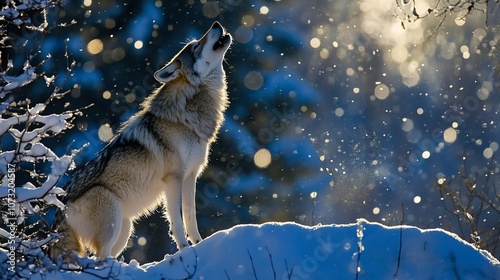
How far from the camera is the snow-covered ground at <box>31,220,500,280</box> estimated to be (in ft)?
14.9

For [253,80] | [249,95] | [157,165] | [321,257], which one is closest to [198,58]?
[157,165]

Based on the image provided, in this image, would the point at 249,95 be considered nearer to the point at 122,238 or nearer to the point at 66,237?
the point at 122,238

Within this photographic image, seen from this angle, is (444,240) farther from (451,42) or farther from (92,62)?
(451,42)

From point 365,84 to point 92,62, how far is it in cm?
1427

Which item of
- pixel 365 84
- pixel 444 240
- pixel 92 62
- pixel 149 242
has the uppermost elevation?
pixel 444 240

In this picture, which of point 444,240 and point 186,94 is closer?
point 444,240

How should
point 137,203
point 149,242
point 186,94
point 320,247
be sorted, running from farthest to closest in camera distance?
point 149,242, point 186,94, point 137,203, point 320,247

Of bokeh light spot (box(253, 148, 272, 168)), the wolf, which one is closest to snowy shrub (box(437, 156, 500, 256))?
the wolf

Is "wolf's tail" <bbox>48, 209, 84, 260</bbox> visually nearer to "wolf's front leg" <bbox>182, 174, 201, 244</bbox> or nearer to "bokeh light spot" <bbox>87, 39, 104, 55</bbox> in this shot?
"wolf's front leg" <bbox>182, 174, 201, 244</bbox>

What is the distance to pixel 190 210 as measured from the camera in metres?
7.00

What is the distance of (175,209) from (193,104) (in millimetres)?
1359

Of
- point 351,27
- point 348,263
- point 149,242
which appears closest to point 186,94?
point 348,263

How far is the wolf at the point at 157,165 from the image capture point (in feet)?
20.9

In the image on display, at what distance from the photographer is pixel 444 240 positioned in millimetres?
4734
